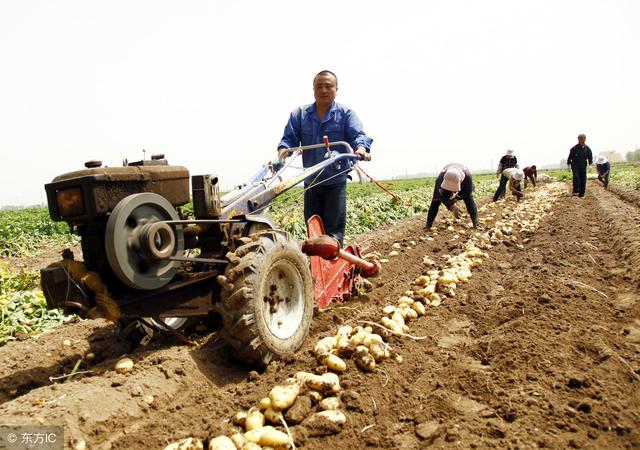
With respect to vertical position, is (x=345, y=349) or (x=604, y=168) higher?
(x=604, y=168)

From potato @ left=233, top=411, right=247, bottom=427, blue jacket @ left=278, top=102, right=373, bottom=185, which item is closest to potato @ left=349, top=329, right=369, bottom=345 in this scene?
potato @ left=233, top=411, right=247, bottom=427

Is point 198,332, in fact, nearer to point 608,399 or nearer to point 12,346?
point 12,346

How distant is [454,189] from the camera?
8484mm

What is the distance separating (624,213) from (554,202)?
4464 mm

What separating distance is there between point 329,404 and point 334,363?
365mm

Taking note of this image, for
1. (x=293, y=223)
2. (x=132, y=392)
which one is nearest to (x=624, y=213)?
(x=293, y=223)

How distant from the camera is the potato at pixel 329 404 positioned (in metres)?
2.22

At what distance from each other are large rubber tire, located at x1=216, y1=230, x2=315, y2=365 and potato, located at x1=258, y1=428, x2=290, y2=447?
2.15 ft

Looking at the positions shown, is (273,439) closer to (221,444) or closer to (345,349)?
(221,444)

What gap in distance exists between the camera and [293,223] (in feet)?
28.9

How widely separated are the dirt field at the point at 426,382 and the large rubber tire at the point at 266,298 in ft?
0.50

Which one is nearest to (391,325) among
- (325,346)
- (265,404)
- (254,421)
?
(325,346)

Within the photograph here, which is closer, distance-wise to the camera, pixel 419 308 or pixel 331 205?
pixel 419 308

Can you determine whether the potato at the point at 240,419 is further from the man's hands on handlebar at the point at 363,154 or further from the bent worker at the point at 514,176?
the bent worker at the point at 514,176
